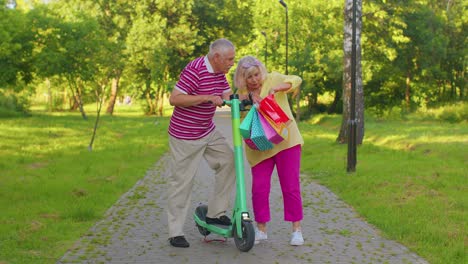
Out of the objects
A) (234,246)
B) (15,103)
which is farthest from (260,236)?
(15,103)

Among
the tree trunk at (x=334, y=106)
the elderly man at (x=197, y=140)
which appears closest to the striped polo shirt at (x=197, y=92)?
the elderly man at (x=197, y=140)

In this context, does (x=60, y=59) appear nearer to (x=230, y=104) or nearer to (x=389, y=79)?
(x=389, y=79)

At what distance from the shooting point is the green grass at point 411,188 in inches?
266

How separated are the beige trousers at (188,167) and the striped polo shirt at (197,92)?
80 millimetres

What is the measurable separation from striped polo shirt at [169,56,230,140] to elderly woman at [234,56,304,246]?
233 mm

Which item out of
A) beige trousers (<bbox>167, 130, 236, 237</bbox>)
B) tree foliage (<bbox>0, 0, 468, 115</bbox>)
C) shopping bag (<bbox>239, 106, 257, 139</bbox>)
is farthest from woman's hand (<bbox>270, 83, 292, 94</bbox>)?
tree foliage (<bbox>0, 0, 468, 115</bbox>)

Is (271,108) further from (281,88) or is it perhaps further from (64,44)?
(64,44)

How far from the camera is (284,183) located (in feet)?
20.6

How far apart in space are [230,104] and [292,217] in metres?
1.20

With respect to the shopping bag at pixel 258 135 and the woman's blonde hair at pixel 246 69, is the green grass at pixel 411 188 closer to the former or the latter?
the shopping bag at pixel 258 135

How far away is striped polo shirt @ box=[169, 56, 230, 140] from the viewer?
5.96 m

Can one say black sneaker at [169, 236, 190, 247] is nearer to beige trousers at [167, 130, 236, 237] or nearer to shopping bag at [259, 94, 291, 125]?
beige trousers at [167, 130, 236, 237]

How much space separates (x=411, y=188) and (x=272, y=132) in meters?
4.96

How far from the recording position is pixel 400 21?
38719 millimetres
